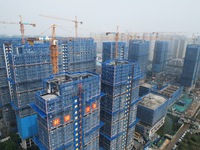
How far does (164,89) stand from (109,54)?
1657 inches

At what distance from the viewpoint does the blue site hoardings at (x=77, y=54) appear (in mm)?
73031

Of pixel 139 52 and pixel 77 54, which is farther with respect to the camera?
pixel 139 52

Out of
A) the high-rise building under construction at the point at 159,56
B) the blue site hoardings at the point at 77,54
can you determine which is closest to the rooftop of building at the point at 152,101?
the blue site hoardings at the point at 77,54

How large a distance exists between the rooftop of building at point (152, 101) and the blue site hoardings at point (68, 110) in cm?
3632

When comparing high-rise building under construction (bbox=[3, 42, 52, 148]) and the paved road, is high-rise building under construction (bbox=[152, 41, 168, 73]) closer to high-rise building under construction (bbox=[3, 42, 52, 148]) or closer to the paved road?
the paved road

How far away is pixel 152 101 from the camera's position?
242ft

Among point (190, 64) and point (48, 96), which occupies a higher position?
point (48, 96)

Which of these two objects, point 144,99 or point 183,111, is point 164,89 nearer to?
point 183,111

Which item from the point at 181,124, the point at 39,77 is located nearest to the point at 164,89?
the point at 181,124

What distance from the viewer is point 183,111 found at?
286 ft

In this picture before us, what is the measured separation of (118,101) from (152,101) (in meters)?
35.5

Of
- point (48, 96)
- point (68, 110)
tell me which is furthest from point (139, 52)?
point (48, 96)

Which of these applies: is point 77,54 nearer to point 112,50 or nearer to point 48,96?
point 112,50

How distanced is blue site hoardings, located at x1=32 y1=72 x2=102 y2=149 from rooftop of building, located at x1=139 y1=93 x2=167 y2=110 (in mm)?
36319
